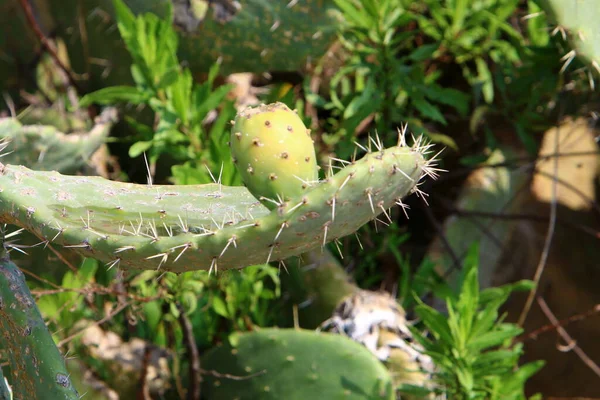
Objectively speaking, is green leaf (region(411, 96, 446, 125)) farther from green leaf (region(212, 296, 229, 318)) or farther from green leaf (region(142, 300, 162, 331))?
green leaf (region(142, 300, 162, 331))

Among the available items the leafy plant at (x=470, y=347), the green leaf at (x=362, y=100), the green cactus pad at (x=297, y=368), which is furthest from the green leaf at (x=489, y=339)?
the green leaf at (x=362, y=100)

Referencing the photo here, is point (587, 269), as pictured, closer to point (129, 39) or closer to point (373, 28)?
point (373, 28)

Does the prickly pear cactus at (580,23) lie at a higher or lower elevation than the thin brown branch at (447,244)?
higher

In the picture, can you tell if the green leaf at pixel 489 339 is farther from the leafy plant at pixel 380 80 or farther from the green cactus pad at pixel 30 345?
the green cactus pad at pixel 30 345

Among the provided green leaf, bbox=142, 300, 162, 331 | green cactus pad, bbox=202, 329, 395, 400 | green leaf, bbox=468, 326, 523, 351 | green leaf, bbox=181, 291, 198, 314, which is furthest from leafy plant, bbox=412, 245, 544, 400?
green leaf, bbox=142, 300, 162, 331

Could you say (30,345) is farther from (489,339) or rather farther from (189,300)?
(489,339)

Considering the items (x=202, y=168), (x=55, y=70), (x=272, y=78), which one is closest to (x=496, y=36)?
(x=272, y=78)
